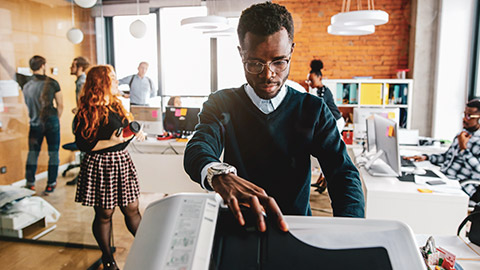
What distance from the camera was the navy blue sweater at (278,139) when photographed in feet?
3.42

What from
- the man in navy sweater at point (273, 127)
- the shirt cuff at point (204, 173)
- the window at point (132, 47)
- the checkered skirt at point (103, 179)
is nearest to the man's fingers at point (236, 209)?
the shirt cuff at point (204, 173)

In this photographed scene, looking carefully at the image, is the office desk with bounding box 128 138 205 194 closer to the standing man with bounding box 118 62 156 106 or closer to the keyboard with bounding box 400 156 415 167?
the standing man with bounding box 118 62 156 106

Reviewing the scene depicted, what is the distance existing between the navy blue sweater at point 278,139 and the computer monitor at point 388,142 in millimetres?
1607

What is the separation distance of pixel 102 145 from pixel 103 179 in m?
0.23

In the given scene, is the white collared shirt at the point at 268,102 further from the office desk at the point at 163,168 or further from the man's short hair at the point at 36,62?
the office desk at the point at 163,168

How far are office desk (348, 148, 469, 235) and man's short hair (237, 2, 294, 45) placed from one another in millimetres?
1622

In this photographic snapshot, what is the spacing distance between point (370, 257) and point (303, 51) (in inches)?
203

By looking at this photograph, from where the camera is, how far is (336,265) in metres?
0.41

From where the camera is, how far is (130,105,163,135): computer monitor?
3.87 m

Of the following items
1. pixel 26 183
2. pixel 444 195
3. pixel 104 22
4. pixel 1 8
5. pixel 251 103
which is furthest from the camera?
pixel 104 22

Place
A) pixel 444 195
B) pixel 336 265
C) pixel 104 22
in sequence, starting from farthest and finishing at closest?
pixel 104 22, pixel 444 195, pixel 336 265

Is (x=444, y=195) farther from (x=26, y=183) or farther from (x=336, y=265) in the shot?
(x=26, y=183)

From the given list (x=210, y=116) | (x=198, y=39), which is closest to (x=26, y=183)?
(x=198, y=39)

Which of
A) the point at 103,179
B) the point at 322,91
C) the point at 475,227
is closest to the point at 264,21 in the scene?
the point at 475,227
